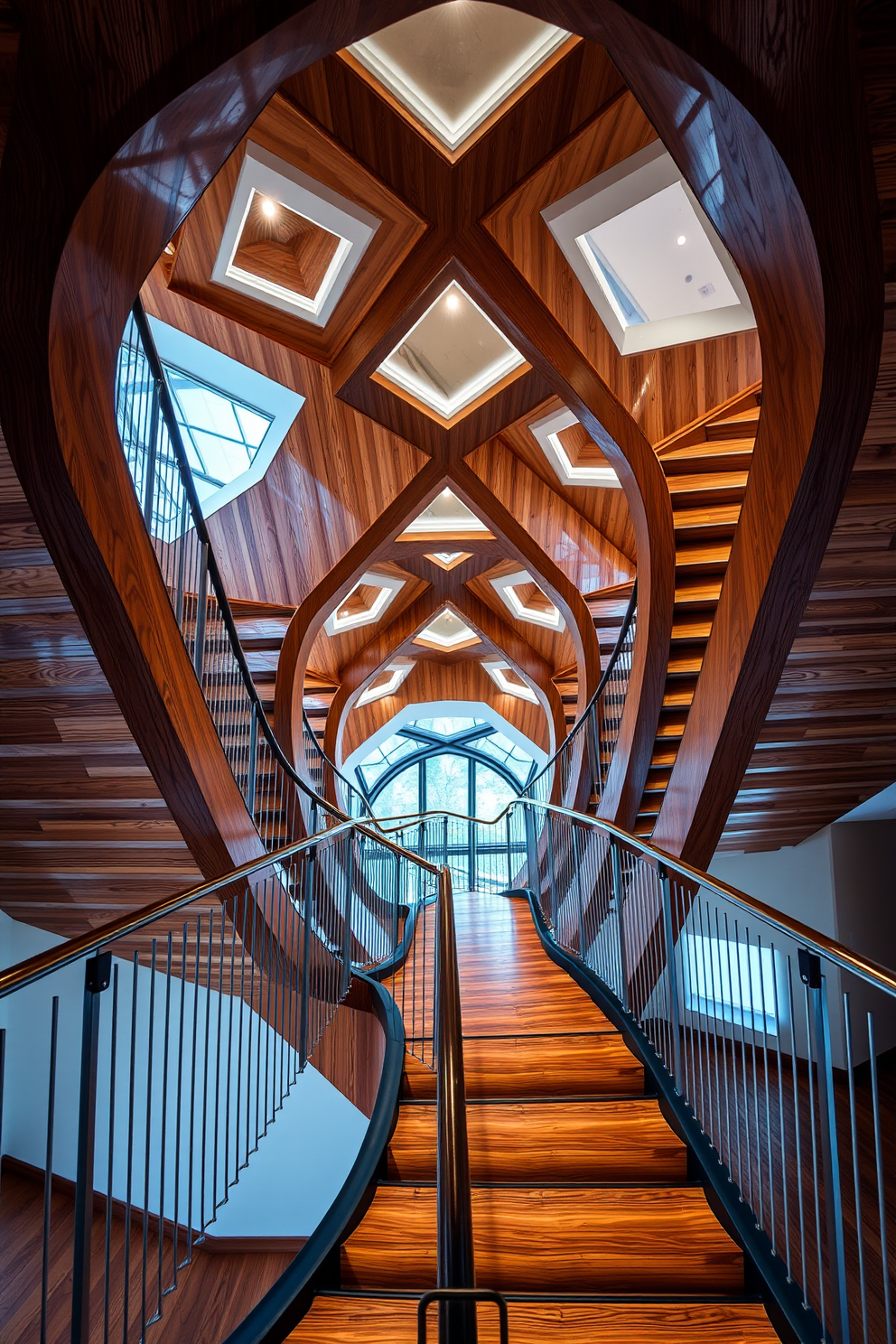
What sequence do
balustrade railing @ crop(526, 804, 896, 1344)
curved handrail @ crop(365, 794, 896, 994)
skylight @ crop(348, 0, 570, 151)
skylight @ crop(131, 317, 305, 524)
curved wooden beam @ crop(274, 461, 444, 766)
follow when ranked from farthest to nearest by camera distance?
1. curved wooden beam @ crop(274, 461, 444, 766)
2. skylight @ crop(131, 317, 305, 524)
3. skylight @ crop(348, 0, 570, 151)
4. balustrade railing @ crop(526, 804, 896, 1344)
5. curved handrail @ crop(365, 794, 896, 994)

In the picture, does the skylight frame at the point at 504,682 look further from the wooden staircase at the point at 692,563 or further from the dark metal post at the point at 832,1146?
the dark metal post at the point at 832,1146

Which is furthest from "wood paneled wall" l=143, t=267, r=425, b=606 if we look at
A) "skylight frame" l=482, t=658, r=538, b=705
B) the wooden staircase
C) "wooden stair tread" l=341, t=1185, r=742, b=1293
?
"wooden stair tread" l=341, t=1185, r=742, b=1293

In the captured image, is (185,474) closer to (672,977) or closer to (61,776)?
(61,776)

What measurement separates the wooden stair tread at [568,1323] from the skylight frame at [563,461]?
25.8ft

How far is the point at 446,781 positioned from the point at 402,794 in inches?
49.6

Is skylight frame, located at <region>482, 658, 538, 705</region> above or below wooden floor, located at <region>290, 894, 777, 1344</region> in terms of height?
above

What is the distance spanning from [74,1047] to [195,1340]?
9.00 feet


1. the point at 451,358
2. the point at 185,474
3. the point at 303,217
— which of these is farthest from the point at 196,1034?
the point at 451,358

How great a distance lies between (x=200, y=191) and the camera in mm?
3129

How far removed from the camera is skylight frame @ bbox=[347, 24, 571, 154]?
4762 millimetres

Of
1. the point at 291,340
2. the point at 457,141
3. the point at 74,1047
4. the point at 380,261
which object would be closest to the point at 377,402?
the point at 291,340

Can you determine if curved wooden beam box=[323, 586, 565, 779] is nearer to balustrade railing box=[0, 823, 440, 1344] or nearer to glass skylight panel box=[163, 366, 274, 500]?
balustrade railing box=[0, 823, 440, 1344]

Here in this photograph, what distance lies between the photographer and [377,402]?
7.79 m

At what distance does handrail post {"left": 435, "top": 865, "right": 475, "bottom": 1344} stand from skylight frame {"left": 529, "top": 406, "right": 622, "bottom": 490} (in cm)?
757
